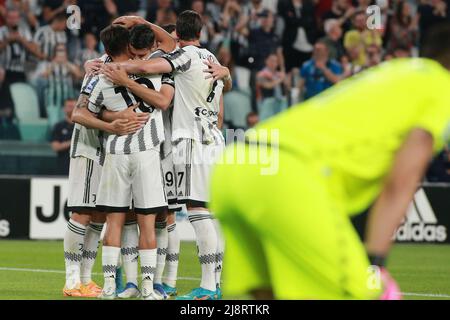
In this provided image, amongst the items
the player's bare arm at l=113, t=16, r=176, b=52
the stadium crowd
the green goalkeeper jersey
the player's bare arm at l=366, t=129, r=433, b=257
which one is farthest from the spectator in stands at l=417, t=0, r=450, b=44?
the player's bare arm at l=366, t=129, r=433, b=257

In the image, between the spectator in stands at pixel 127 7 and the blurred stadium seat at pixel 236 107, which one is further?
the spectator in stands at pixel 127 7

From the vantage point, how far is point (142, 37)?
8.79 meters

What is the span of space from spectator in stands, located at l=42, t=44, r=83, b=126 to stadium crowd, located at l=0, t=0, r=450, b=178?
0.05 feet

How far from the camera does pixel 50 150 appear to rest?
54.0 ft

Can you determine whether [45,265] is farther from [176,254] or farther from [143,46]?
[143,46]

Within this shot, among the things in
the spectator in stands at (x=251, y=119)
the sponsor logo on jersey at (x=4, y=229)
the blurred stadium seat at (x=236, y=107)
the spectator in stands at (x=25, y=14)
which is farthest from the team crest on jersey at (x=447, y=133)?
the spectator in stands at (x=25, y=14)

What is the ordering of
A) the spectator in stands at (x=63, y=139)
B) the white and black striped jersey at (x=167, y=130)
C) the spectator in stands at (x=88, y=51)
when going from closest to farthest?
the white and black striped jersey at (x=167, y=130) < the spectator in stands at (x=63, y=139) < the spectator in stands at (x=88, y=51)

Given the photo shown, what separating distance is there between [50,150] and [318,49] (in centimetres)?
483

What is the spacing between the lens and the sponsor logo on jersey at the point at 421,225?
1631cm

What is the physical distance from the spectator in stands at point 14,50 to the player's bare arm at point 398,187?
13603 mm

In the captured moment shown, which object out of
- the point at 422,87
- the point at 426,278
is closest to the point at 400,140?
the point at 422,87

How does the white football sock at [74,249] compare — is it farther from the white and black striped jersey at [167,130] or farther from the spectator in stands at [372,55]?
the spectator in stands at [372,55]

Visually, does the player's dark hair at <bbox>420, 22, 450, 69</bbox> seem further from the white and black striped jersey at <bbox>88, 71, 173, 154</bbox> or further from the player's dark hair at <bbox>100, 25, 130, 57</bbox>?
the player's dark hair at <bbox>100, 25, 130, 57</bbox>

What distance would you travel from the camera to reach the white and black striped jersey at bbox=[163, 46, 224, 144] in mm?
9172
